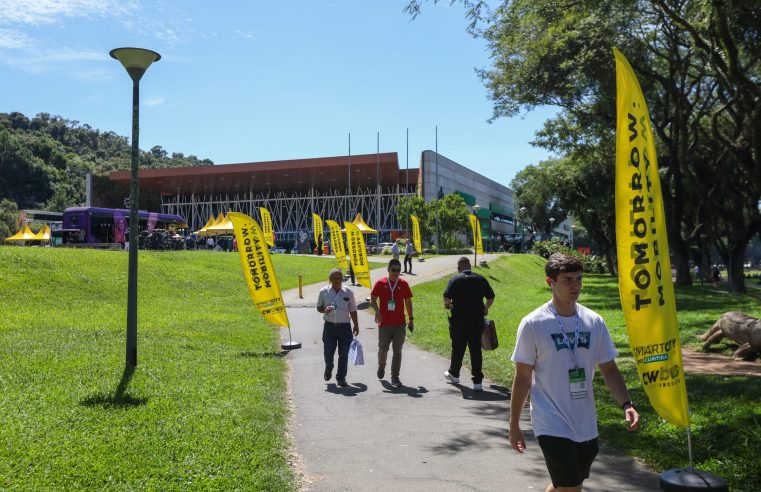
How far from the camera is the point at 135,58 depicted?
9.24 meters

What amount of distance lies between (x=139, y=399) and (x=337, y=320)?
2873 mm

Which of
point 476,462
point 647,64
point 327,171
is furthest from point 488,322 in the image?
point 327,171

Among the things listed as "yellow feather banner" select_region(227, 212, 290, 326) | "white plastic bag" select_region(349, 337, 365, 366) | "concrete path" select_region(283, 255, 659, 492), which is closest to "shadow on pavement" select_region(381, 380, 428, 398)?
"concrete path" select_region(283, 255, 659, 492)

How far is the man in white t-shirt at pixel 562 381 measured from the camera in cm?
348

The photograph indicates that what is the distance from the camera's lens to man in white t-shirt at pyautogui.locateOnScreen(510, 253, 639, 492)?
348cm

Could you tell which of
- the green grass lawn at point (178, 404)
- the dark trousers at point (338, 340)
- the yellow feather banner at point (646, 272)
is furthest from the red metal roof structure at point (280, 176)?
the yellow feather banner at point (646, 272)

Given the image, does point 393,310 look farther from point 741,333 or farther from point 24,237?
point 24,237

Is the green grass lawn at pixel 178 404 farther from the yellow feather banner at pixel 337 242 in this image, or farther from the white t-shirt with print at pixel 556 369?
the yellow feather banner at pixel 337 242

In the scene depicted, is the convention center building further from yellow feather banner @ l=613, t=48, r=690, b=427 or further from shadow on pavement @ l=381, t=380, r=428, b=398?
yellow feather banner @ l=613, t=48, r=690, b=427

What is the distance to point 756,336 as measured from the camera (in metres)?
11.2

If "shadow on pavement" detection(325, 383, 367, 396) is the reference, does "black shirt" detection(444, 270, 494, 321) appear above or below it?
above

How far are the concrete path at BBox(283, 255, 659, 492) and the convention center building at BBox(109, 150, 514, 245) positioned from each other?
62.0m

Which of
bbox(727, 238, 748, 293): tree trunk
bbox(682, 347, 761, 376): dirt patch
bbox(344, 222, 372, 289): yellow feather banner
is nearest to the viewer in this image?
bbox(682, 347, 761, 376): dirt patch

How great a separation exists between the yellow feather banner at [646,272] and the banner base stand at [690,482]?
81 cm
